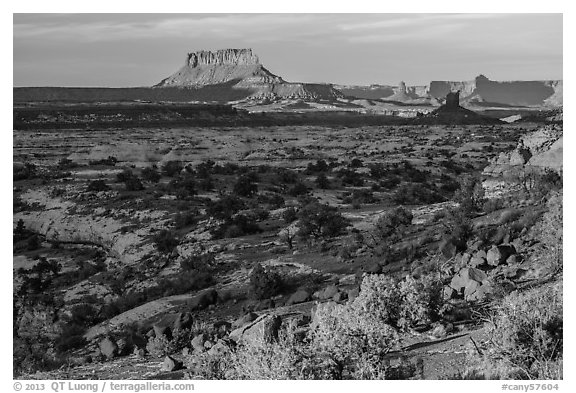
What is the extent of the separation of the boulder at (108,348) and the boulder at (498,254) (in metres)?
6.40

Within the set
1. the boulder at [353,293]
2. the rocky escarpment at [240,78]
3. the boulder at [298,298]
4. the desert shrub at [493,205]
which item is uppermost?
the rocky escarpment at [240,78]

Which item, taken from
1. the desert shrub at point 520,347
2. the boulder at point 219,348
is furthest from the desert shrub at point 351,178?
the desert shrub at point 520,347

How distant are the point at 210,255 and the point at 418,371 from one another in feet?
26.9

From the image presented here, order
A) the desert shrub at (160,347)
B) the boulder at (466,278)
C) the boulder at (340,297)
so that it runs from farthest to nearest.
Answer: the boulder at (340,297) → the boulder at (466,278) → the desert shrub at (160,347)

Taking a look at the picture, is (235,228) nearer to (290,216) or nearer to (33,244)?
(290,216)

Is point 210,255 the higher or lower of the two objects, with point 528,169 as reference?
lower

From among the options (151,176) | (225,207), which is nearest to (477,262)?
(225,207)

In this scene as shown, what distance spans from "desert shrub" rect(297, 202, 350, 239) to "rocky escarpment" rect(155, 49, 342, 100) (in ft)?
316

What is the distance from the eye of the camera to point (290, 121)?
77.0 metres

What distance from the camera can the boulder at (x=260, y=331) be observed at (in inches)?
416

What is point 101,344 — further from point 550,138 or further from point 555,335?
point 550,138

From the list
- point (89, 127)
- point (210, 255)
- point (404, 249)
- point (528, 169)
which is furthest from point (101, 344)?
point (89, 127)

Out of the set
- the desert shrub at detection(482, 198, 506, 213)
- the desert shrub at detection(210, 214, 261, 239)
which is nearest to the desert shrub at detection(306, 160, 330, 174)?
the desert shrub at detection(210, 214, 261, 239)

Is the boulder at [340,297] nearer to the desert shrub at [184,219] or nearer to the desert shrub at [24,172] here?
the desert shrub at [184,219]
